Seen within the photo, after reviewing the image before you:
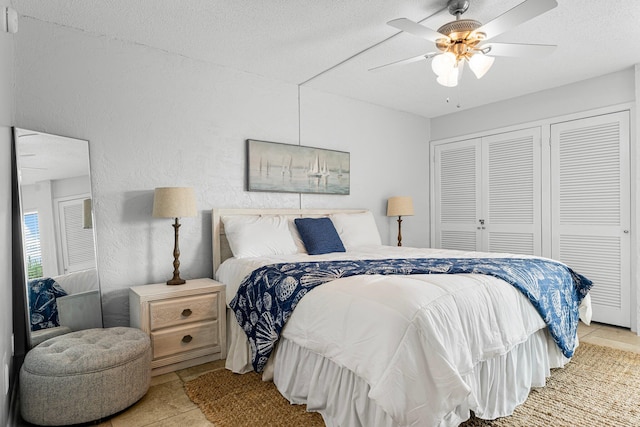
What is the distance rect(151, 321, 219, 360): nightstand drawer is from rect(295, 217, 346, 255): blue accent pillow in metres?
1.07

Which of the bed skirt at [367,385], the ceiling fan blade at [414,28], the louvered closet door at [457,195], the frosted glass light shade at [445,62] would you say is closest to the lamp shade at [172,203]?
the bed skirt at [367,385]

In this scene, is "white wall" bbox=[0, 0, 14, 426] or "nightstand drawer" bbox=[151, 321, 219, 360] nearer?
"white wall" bbox=[0, 0, 14, 426]

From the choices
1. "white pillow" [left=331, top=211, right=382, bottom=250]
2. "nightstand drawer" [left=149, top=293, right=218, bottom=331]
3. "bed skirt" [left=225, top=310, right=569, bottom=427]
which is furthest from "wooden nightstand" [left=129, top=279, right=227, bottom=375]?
"white pillow" [left=331, top=211, right=382, bottom=250]

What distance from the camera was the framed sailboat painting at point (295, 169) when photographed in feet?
11.7

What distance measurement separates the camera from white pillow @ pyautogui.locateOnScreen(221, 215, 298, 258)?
3092 mm

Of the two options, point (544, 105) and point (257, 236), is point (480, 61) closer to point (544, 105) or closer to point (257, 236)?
point (257, 236)

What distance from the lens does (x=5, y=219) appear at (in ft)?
6.38

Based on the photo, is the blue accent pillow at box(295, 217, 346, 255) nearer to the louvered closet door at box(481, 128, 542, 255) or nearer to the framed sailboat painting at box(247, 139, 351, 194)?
the framed sailboat painting at box(247, 139, 351, 194)

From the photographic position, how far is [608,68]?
11.5 ft

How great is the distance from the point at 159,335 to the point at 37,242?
971 mm

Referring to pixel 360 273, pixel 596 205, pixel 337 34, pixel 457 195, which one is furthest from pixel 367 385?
pixel 457 195


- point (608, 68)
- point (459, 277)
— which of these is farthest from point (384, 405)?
point (608, 68)

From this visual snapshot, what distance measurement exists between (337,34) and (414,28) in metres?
0.83

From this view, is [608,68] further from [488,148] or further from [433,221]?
[433,221]
